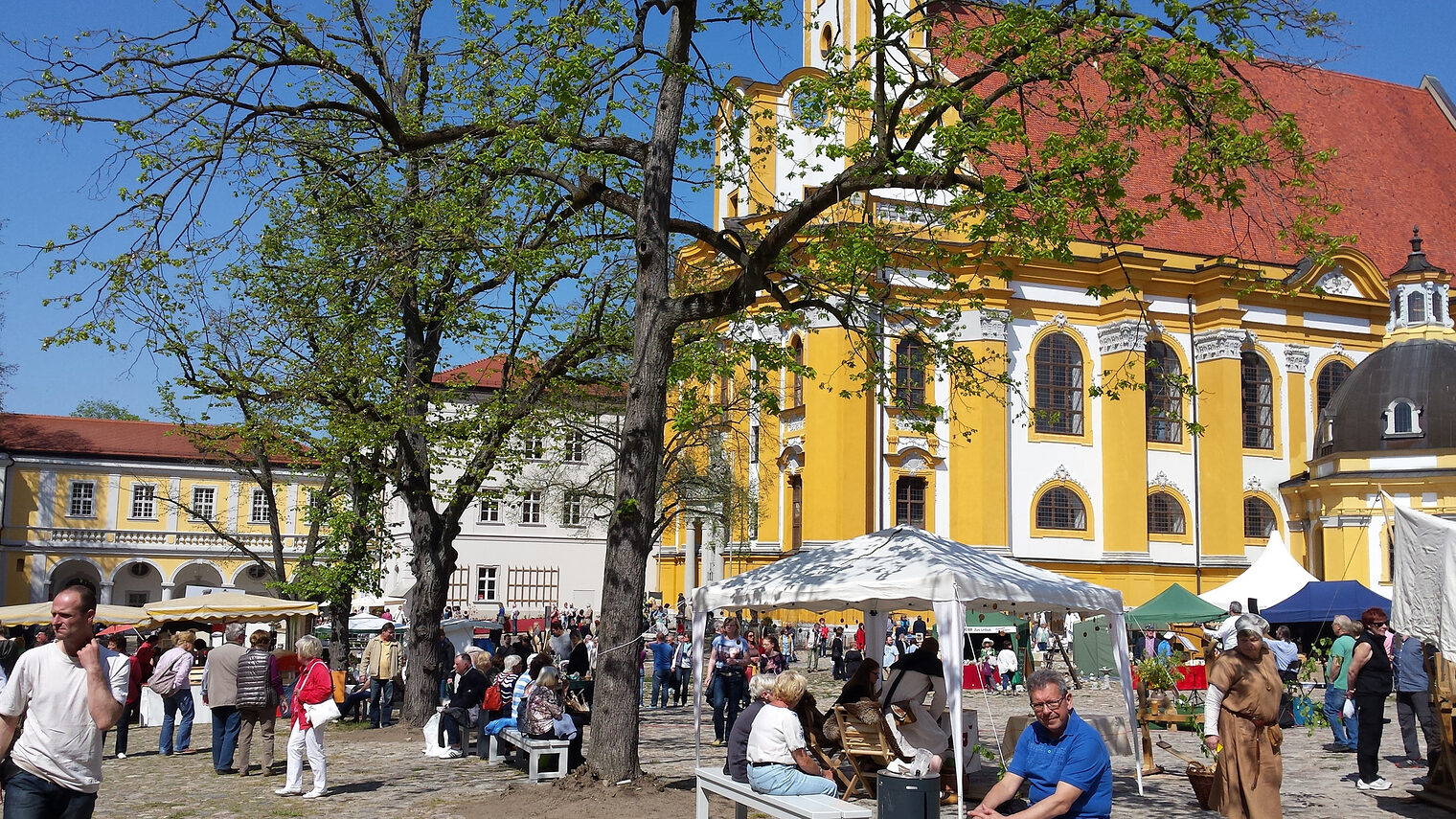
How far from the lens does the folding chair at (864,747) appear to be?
11.7m

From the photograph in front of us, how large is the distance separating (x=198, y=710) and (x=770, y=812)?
16749 millimetres

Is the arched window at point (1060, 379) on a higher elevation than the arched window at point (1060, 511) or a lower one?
higher

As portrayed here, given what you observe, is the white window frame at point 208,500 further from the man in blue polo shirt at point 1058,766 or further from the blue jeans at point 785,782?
the man in blue polo shirt at point 1058,766

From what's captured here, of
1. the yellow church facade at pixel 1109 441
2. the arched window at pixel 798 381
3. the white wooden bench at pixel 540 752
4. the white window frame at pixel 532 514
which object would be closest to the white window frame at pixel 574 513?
the white window frame at pixel 532 514

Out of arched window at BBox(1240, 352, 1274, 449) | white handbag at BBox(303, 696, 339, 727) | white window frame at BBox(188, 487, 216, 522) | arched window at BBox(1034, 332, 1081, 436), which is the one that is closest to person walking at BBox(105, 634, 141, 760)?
white handbag at BBox(303, 696, 339, 727)

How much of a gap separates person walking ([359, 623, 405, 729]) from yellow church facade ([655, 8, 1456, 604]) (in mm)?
17067

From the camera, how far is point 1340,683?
16469mm

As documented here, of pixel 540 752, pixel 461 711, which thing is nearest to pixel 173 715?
pixel 461 711

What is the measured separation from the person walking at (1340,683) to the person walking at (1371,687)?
9.97ft

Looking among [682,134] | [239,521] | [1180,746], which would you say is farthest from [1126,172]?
[239,521]

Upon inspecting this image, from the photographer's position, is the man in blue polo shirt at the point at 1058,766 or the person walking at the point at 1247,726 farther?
the person walking at the point at 1247,726

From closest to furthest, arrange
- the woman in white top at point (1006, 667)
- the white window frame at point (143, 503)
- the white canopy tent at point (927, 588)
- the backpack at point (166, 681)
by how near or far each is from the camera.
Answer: the white canopy tent at point (927, 588)
the backpack at point (166, 681)
the woman in white top at point (1006, 667)
the white window frame at point (143, 503)

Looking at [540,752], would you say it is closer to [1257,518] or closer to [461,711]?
[461,711]

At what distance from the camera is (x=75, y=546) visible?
52.9 meters
